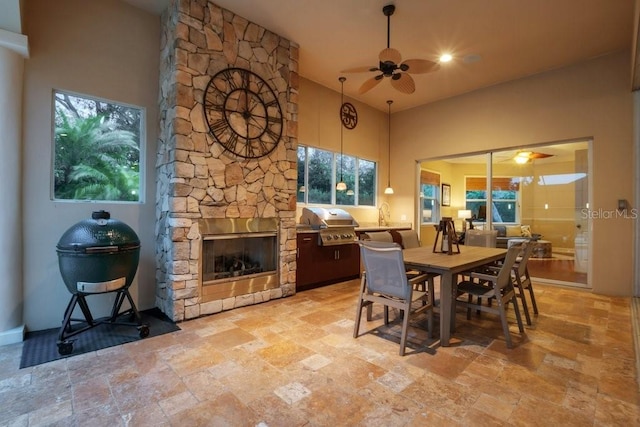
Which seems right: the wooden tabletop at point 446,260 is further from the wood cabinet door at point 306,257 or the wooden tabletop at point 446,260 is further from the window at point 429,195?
the window at point 429,195

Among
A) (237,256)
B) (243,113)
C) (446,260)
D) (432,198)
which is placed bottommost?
(237,256)

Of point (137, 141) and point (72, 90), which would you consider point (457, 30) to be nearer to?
point (137, 141)

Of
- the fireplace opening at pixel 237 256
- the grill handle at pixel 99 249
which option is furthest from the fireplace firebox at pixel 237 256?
the grill handle at pixel 99 249

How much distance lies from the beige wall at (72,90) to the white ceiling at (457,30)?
0.49 meters

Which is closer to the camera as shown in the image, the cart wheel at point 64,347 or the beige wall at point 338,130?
the cart wheel at point 64,347

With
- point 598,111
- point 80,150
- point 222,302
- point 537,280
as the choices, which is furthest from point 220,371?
point 598,111

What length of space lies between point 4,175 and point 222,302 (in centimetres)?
229

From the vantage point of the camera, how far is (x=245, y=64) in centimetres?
375

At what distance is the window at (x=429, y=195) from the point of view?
6703 millimetres

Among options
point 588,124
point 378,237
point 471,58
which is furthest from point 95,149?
point 588,124

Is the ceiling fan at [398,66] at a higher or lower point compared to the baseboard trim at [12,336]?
higher

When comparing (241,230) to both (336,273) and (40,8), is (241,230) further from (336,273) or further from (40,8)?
(40,8)

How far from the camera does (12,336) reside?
8.61 feet

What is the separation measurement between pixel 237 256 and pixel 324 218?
1.53m
